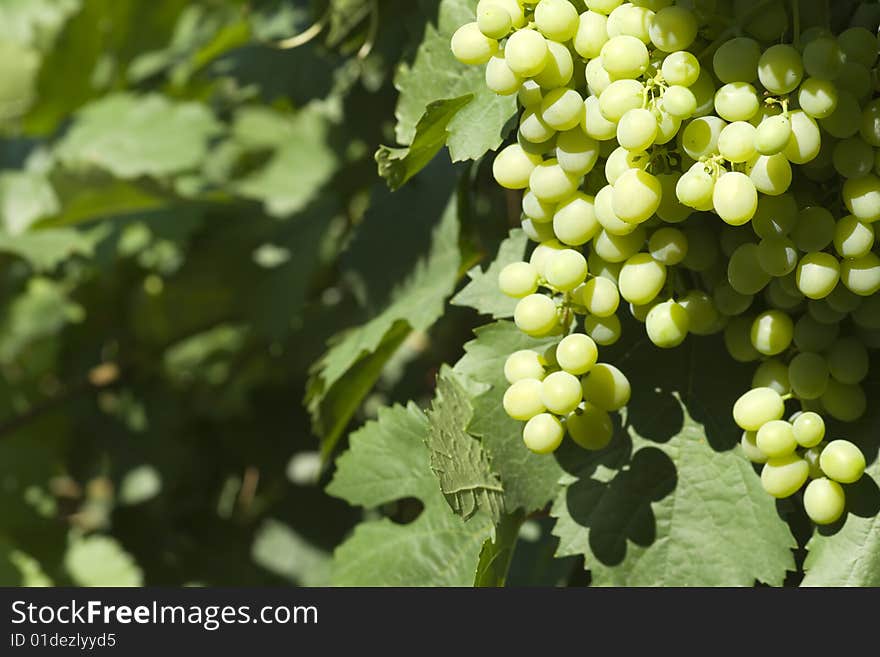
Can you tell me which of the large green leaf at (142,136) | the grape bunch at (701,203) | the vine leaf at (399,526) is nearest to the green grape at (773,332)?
the grape bunch at (701,203)

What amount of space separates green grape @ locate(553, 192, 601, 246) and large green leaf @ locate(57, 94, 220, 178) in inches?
33.8

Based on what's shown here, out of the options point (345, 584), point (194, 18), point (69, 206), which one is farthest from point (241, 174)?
point (345, 584)

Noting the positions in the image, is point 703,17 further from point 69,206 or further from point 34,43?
point 34,43

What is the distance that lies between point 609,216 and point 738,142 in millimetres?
86

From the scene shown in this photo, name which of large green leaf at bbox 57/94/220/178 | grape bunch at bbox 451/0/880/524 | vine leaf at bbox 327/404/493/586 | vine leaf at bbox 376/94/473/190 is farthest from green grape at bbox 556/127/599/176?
large green leaf at bbox 57/94/220/178

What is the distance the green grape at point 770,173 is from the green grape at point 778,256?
36 millimetres

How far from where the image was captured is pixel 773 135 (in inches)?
21.6

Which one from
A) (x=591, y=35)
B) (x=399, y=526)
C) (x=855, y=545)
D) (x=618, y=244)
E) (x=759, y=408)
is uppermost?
(x=591, y=35)

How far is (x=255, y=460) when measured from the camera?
163 cm

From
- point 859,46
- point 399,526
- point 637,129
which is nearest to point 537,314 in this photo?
point 637,129

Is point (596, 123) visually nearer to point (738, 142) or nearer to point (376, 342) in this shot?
point (738, 142)

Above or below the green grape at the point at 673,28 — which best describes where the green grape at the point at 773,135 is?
below

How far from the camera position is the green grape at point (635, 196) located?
573mm

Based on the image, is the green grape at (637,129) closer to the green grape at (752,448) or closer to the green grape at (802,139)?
the green grape at (802,139)
